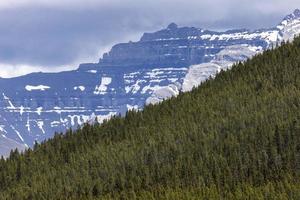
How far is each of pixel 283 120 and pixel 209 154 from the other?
16.7m

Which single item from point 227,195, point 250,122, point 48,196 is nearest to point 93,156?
point 48,196

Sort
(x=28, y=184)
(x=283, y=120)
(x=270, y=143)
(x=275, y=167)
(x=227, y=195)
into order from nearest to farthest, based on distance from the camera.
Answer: (x=227, y=195) < (x=275, y=167) < (x=270, y=143) < (x=283, y=120) < (x=28, y=184)

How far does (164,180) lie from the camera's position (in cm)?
15062

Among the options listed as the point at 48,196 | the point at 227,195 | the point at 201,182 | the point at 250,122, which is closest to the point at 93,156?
the point at 48,196

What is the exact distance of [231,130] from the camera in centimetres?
16725

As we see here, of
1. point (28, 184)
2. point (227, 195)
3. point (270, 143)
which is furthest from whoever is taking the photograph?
point (28, 184)

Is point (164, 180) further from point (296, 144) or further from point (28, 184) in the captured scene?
point (28, 184)

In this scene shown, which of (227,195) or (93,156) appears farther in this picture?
(93,156)

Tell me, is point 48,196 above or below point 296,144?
below

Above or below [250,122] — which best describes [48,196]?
below

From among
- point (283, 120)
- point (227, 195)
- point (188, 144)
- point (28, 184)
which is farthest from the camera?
point (28, 184)

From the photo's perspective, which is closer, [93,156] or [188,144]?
[188,144]

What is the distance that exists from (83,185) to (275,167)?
4515cm

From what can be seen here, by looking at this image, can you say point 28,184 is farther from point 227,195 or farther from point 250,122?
point 227,195
